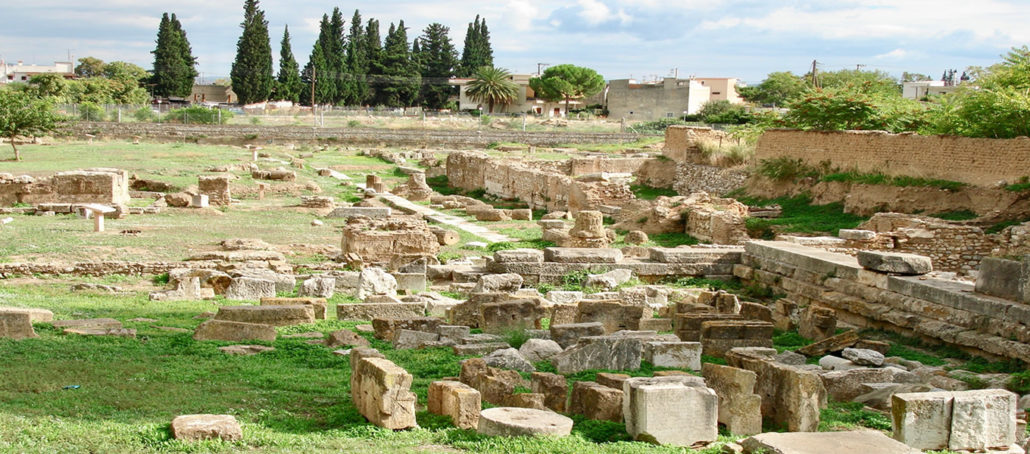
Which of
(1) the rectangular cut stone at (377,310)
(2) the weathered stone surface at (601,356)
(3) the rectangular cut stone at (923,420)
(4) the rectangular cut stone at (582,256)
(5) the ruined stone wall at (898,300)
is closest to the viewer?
(3) the rectangular cut stone at (923,420)

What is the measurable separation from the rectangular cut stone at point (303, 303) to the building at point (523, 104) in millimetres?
76094

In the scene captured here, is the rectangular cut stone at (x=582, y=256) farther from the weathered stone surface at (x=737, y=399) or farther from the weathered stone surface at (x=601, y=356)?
the weathered stone surface at (x=737, y=399)

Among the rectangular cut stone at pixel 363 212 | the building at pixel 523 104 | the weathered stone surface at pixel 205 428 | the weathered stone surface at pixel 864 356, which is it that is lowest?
the rectangular cut stone at pixel 363 212

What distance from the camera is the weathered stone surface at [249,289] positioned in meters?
13.9

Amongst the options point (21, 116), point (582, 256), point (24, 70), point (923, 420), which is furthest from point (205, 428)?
point (24, 70)

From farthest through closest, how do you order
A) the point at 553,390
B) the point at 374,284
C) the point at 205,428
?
the point at 374,284, the point at 553,390, the point at 205,428

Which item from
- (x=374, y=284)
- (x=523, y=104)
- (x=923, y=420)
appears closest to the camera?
(x=923, y=420)

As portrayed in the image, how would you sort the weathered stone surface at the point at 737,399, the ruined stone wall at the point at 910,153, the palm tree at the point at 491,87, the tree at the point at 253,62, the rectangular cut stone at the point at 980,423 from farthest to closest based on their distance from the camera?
the palm tree at the point at 491,87 → the tree at the point at 253,62 → the ruined stone wall at the point at 910,153 → the weathered stone surface at the point at 737,399 → the rectangular cut stone at the point at 980,423

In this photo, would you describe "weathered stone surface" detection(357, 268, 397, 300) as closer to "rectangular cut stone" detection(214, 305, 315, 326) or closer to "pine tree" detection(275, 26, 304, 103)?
"rectangular cut stone" detection(214, 305, 315, 326)

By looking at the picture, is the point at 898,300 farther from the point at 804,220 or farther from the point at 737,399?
the point at 804,220

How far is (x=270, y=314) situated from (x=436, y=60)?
3423 inches

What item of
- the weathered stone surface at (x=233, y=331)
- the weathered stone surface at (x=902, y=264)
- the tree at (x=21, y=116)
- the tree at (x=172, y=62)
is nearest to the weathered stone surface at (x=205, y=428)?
the weathered stone surface at (x=233, y=331)

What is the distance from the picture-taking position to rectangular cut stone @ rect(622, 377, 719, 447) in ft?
22.9

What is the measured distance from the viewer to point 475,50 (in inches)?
3679
